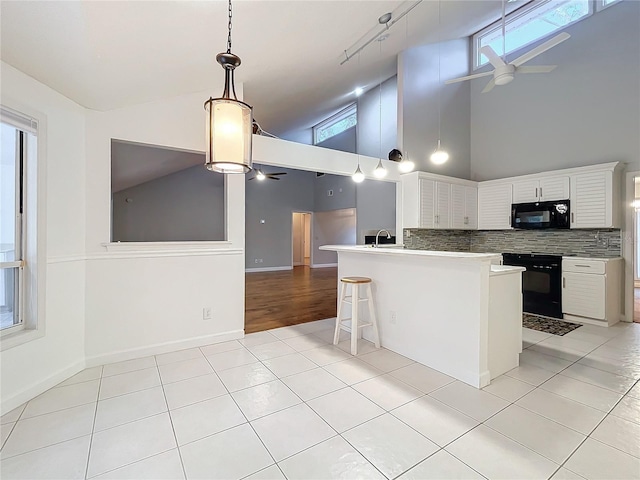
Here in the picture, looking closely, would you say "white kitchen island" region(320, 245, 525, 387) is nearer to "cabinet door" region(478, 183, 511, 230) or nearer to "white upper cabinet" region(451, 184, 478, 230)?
"white upper cabinet" region(451, 184, 478, 230)

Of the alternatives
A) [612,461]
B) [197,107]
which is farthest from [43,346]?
[612,461]

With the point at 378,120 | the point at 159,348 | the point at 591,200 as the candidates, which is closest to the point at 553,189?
the point at 591,200

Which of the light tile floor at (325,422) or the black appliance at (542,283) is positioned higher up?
the black appliance at (542,283)

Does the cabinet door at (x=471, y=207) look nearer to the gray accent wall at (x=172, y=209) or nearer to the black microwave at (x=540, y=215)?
the black microwave at (x=540, y=215)

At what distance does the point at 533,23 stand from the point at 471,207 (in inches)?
131

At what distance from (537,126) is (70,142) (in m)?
6.55

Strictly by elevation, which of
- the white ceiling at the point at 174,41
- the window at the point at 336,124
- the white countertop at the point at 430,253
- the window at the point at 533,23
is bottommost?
the white countertop at the point at 430,253

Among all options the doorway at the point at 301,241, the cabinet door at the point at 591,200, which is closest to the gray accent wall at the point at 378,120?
the cabinet door at the point at 591,200

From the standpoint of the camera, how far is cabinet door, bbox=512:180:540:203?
4742mm

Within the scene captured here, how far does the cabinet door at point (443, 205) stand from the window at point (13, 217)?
5079mm

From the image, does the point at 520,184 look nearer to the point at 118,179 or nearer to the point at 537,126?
the point at 537,126

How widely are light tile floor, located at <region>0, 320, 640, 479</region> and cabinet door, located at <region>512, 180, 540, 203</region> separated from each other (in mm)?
2692

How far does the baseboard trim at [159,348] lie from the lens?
2.72 meters

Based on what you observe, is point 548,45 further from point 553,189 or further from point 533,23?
point 533,23
